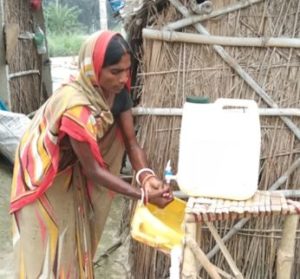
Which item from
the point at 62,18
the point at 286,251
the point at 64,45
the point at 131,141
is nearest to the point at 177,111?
the point at 131,141

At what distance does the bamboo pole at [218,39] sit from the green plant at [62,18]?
20.6 meters

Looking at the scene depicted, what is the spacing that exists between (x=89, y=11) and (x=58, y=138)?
21.9m

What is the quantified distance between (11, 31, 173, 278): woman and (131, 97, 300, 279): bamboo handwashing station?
0.70 feet

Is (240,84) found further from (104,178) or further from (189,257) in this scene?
(189,257)

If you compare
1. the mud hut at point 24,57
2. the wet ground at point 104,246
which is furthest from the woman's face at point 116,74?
the mud hut at point 24,57

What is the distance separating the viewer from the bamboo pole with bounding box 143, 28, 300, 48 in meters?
2.91

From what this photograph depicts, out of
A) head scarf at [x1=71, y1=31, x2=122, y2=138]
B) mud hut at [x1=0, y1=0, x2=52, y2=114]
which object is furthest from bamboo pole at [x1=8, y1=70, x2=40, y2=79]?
head scarf at [x1=71, y1=31, x2=122, y2=138]

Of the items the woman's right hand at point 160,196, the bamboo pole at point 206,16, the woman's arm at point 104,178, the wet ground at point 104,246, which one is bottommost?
the wet ground at point 104,246

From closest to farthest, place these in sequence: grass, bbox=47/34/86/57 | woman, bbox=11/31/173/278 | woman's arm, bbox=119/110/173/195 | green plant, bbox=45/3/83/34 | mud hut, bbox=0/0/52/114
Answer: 1. woman, bbox=11/31/173/278
2. woman's arm, bbox=119/110/173/195
3. mud hut, bbox=0/0/52/114
4. grass, bbox=47/34/86/57
5. green plant, bbox=45/3/83/34

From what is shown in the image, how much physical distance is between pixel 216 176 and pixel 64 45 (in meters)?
19.7

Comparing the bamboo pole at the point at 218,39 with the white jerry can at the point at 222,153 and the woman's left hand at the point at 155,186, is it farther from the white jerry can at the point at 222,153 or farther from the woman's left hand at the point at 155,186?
the woman's left hand at the point at 155,186

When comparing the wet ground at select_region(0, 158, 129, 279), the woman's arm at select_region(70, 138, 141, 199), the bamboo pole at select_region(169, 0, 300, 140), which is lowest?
the wet ground at select_region(0, 158, 129, 279)

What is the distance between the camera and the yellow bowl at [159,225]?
231 centimetres

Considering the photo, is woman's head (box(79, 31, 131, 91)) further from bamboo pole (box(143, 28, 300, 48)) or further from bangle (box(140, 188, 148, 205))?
bamboo pole (box(143, 28, 300, 48))
